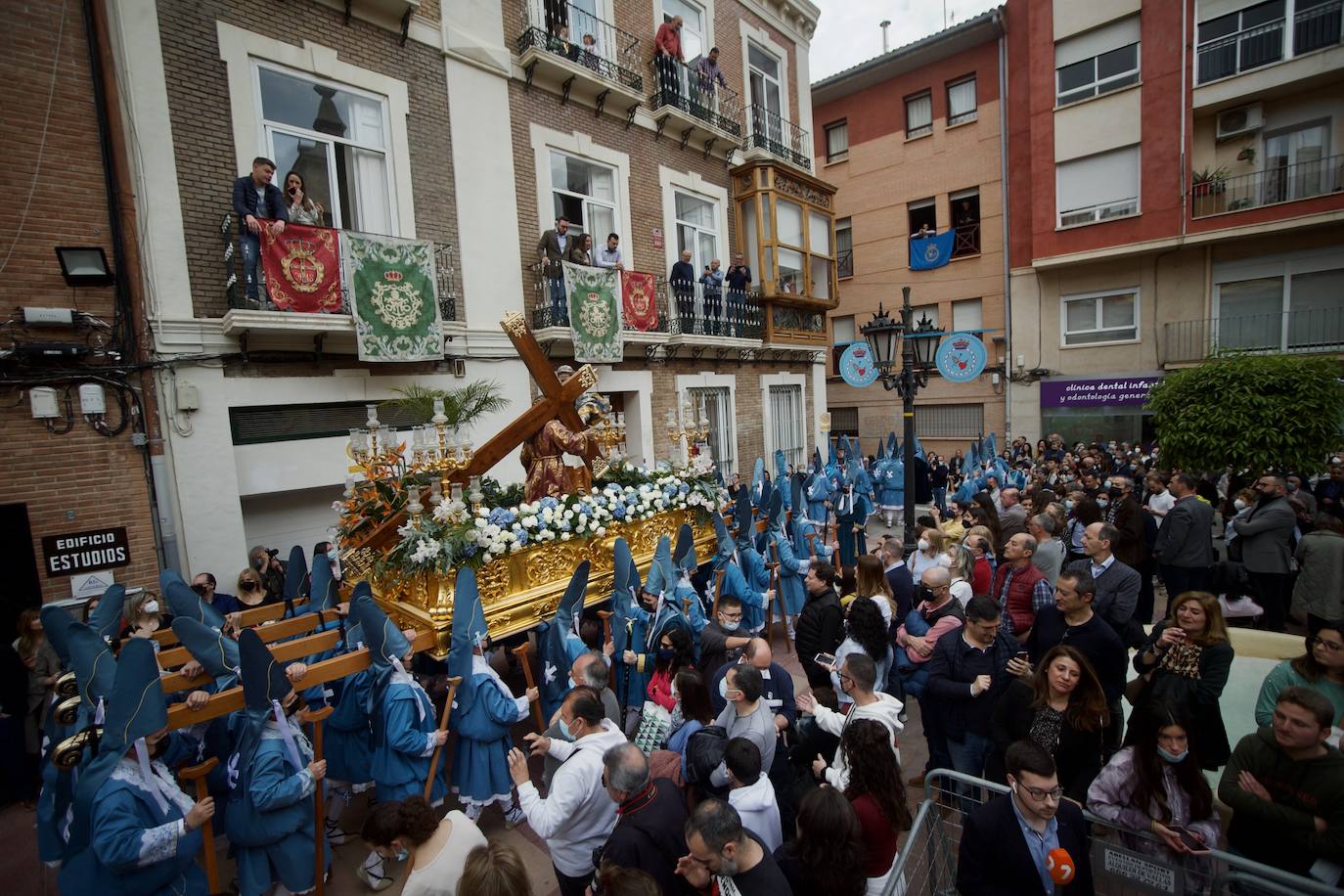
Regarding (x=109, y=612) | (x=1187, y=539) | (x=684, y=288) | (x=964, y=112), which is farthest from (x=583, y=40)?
(x=964, y=112)

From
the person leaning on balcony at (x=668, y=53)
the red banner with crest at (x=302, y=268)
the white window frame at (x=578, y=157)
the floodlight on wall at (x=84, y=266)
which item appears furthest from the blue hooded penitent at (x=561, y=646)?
the person leaning on balcony at (x=668, y=53)

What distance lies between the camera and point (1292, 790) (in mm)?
2758

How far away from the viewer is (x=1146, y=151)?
54.3ft

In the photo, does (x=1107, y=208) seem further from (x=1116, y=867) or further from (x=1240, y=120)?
(x=1116, y=867)

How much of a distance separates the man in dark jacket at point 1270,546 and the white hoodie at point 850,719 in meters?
5.84

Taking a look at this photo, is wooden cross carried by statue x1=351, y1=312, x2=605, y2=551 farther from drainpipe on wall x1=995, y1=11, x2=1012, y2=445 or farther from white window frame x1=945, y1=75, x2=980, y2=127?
white window frame x1=945, y1=75, x2=980, y2=127

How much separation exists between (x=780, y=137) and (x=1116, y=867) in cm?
1735

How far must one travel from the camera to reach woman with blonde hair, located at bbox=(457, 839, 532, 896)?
228 centimetres

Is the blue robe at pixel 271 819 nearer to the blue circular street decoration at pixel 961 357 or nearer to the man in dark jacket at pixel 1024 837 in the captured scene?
the man in dark jacket at pixel 1024 837

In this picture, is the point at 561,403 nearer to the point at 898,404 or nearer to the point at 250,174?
the point at 250,174

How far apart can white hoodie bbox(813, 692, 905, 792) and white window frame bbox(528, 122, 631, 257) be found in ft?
33.3

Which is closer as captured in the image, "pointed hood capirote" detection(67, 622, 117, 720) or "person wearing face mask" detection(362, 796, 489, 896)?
"person wearing face mask" detection(362, 796, 489, 896)

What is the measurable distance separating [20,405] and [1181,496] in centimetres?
1242

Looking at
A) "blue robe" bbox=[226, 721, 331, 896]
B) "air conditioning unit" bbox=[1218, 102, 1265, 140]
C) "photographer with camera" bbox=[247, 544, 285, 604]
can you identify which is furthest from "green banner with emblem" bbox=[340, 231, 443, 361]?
"air conditioning unit" bbox=[1218, 102, 1265, 140]
